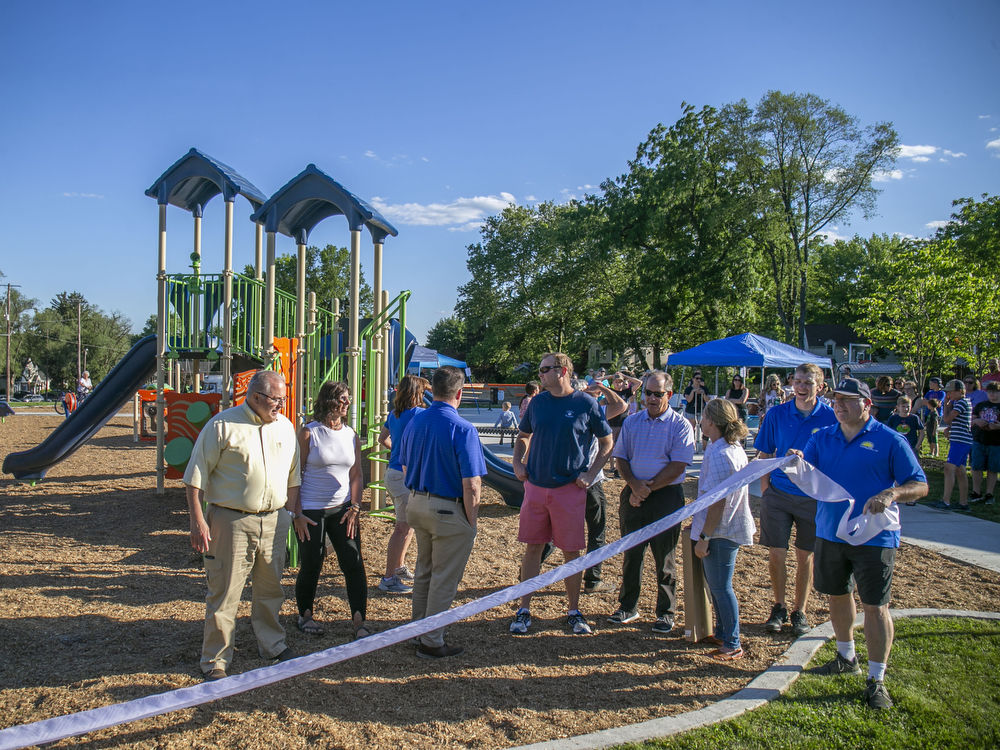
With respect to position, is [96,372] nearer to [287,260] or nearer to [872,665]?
[287,260]

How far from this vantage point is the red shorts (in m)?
4.39

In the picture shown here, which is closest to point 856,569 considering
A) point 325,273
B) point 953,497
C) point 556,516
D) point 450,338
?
point 556,516

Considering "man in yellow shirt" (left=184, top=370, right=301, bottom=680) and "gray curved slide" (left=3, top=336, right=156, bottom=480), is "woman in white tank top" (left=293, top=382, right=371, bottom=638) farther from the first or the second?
"gray curved slide" (left=3, top=336, right=156, bottom=480)

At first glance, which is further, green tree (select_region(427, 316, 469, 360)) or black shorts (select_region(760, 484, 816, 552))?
green tree (select_region(427, 316, 469, 360))

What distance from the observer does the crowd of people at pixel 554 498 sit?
356cm

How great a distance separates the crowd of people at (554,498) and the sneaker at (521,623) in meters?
0.01

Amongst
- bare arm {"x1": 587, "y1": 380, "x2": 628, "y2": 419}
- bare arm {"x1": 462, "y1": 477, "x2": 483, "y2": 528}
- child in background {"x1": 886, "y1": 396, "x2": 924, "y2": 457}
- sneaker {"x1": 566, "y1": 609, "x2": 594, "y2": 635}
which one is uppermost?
bare arm {"x1": 587, "y1": 380, "x2": 628, "y2": 419}

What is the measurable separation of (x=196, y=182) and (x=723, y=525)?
328 inches

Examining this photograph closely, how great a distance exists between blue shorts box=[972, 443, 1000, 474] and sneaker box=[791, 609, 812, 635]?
21.0 feet

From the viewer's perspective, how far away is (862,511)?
351 cm

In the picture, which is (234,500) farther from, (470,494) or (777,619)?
(777,619)

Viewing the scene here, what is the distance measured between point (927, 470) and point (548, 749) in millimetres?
11797

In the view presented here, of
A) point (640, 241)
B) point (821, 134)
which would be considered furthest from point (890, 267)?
point (821, 134)

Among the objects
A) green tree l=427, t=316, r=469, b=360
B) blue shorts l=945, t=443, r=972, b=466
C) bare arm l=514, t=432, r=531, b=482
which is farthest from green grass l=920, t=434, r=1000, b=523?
green tree l=427, t=316, r=469, b=360
